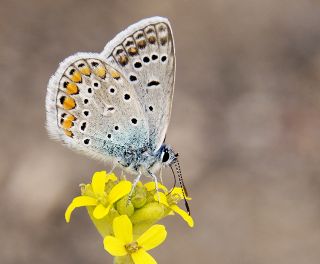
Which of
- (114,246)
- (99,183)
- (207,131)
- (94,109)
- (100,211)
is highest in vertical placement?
(207,131)

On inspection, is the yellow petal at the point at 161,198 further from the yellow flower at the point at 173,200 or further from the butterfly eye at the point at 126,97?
the butterfly eye at the point at 126,97

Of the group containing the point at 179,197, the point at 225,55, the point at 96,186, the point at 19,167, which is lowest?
the point at 96,186

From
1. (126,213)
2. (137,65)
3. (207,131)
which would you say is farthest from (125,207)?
(207,131)

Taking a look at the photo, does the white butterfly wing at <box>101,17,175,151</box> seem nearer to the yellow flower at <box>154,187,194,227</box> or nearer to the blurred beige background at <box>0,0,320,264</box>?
the yellow flower at <box>154,187,194,227</box>

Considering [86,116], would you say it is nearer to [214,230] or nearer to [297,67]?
[214,230]

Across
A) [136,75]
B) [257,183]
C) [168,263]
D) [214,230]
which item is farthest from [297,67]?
[136,75]

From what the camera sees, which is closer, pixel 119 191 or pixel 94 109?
pixel 119 191

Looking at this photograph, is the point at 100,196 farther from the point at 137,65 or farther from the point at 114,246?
the point at 137,65
